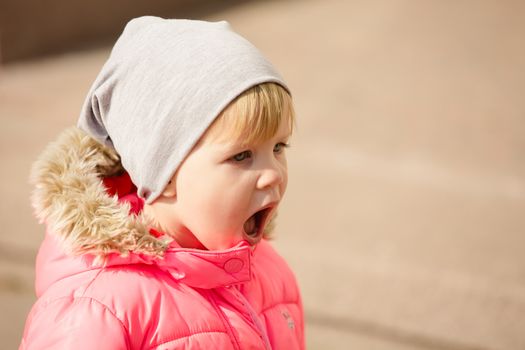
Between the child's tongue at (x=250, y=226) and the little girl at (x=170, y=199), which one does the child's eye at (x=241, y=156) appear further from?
the child's tongue at (x=250, y=226)

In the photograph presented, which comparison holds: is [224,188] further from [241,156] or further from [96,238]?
[96,238]

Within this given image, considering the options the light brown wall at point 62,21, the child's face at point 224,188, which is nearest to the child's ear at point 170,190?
the child's face at point 224,188

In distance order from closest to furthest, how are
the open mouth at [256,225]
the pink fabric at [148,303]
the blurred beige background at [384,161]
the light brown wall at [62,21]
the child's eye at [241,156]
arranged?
the pink fabric at [148,303], the child's eye at [241,156], the open mouth at [256,225], the blurred beige background at [384,161], the light brown wall at [62,21]

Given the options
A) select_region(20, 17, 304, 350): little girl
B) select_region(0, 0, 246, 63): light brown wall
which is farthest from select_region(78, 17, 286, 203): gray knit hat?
select_region(0, 0, 246, 63): light brown wall

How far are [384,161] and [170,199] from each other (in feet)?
10.6

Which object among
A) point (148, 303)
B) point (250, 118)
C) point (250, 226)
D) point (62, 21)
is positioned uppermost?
point (250, 118)

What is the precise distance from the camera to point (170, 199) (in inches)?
67.5

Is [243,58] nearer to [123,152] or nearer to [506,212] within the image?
[123,152]

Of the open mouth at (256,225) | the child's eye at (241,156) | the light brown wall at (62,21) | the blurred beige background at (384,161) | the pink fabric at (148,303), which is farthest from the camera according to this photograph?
the light brown wall at (62,21)

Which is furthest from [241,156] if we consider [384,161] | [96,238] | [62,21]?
[62,21]

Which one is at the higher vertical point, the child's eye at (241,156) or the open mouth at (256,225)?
the child's eye at (241,156)

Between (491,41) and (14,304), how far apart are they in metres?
5.09

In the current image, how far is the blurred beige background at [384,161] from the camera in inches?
134

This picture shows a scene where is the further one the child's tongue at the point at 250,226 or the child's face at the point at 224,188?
the child's tongue at the point at 250,226
